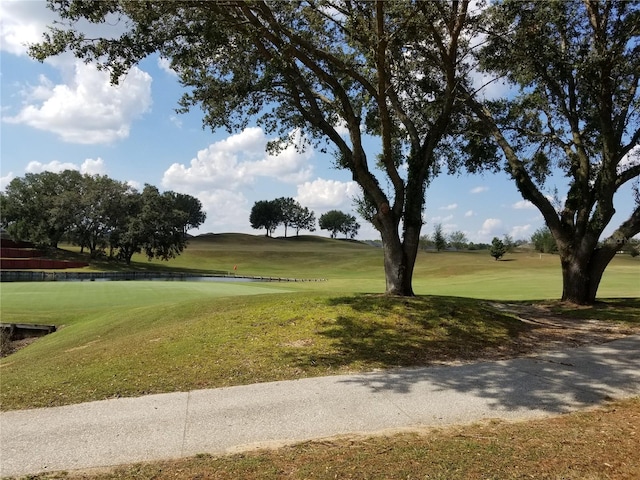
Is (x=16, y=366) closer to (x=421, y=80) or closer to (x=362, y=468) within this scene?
(x=362, y=468)

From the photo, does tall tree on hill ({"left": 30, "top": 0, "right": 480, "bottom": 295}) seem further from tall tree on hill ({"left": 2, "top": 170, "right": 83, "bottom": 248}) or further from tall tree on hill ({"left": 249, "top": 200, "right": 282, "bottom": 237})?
tall tree on hill ({"left": 249, "top": 200, "right": 282, "bottom": 237})

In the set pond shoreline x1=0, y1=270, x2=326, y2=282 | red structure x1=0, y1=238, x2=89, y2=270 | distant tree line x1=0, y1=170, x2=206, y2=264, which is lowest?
pond shoreline x1=0, y1=270, x2=326, y2=282

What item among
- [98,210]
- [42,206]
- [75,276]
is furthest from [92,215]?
[75,276]

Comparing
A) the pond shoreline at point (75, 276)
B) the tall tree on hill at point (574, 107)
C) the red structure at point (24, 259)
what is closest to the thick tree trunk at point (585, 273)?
the tall tree on hill at point (574, 107)

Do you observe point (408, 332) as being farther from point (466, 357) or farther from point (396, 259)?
point (396, 259)

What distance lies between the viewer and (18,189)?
7225cm

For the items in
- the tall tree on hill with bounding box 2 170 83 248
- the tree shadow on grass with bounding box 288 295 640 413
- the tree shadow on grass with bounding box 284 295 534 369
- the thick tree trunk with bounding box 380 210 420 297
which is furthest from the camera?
the tall tree on hill with bounding box 2 170 83 248

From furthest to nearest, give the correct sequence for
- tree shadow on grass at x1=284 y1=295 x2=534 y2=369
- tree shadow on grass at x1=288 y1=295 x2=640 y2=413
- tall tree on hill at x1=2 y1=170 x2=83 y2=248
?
tall tree on hill at x1=2 y1=170 x2=83 y2=248 → tree shadow on grass at x1=284 y1=295 x2=534 y2=369 → tree shadow on grass at x1=288 y1=295 x2=640 y2=413

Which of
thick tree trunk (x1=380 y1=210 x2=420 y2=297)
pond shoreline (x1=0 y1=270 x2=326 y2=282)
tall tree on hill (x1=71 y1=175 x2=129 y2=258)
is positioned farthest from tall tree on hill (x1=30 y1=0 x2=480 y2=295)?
tall tree on hill (x1=71 y1=175 x2=129 y2=258)

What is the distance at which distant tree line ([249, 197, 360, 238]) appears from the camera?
157 metres

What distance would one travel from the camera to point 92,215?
67938mm

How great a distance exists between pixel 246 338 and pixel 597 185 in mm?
13828

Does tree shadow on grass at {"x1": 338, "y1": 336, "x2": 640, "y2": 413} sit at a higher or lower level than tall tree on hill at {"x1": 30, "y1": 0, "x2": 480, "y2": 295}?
lower

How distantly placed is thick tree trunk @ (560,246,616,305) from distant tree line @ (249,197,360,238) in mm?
142003
